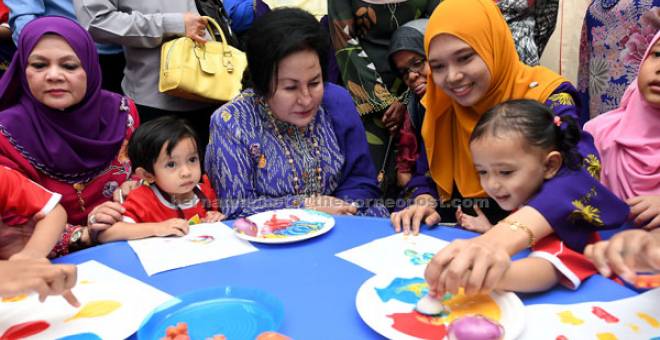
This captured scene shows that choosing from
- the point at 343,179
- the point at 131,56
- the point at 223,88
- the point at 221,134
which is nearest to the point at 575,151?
the point at 343,179

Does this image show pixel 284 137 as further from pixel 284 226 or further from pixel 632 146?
pixel 632 146

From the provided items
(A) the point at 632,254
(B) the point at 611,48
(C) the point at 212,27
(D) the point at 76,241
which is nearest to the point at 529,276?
(A) the point at 632,254

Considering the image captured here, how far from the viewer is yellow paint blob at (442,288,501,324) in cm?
81

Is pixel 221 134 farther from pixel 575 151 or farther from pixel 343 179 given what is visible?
pixel 575 151

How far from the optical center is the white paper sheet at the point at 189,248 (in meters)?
1.07

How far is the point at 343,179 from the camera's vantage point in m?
1.82

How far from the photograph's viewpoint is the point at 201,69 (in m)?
2.22

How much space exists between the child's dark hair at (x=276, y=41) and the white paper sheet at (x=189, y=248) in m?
0.58

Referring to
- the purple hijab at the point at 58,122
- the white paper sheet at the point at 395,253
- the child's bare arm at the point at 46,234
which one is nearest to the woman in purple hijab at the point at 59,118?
the purple hijab at the point at 58,122

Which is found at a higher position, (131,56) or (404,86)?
(131,56)

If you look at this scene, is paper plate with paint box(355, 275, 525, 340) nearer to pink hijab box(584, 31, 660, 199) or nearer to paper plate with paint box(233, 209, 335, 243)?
paper plate with paint box(233, 209, 335, 243)

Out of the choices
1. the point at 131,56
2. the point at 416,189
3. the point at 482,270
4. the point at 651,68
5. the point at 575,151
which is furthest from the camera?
the point at 131,56

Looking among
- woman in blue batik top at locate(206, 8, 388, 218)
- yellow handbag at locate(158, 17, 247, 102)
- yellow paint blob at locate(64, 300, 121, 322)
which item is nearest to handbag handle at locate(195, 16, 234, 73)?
yellow handbag at locate(158, 17, 247, 102)

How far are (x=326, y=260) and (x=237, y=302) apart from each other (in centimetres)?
25
